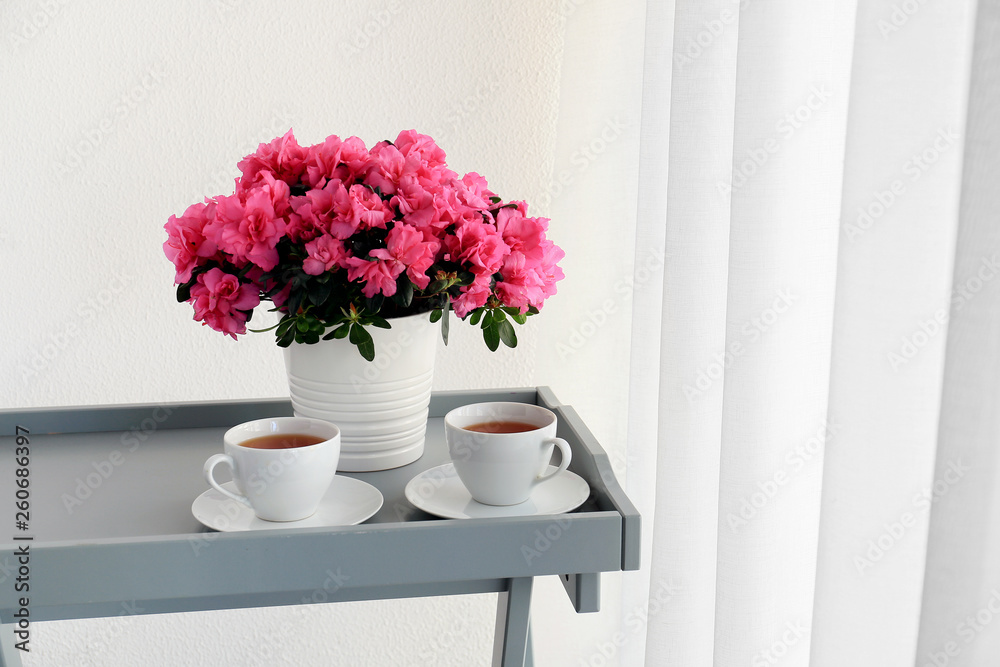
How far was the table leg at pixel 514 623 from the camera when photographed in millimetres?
792

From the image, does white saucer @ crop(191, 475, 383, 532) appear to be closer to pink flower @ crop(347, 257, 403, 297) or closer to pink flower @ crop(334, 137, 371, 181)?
pink flower @ crop(347, 257, 403, 297)

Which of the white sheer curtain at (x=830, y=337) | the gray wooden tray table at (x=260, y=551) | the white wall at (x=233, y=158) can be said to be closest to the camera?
the white sheer curtain at (x=830, y=337)

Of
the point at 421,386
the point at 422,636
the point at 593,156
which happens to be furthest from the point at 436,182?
the point at 422,636

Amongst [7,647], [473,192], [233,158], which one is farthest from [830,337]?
[233,158]

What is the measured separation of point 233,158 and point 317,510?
0.89 meters

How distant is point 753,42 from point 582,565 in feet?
A: 1.64

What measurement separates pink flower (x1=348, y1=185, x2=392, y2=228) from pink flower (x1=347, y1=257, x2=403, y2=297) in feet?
0.12

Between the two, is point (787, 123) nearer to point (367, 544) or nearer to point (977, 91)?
point (977, 91)

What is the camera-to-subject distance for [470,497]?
2.58 ft

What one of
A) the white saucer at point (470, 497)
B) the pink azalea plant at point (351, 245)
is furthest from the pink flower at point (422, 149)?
the white saucer at point (470, 497)

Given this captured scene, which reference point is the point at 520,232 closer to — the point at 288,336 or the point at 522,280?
the point at 522,280

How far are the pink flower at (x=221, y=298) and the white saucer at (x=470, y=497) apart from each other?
0.24m

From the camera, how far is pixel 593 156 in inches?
52.4

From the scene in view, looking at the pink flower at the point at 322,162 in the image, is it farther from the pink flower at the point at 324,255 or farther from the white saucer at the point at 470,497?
the white saucer at the point at 470,497
